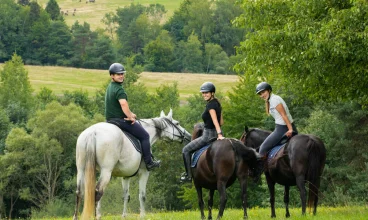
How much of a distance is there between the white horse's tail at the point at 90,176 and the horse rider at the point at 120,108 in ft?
4.11

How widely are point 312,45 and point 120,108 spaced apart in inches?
253

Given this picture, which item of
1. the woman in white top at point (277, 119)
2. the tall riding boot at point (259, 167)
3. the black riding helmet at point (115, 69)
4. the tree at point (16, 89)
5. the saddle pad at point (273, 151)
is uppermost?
the black riding helmet at point (115, 69)

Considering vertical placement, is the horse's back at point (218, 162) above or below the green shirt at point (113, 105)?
below

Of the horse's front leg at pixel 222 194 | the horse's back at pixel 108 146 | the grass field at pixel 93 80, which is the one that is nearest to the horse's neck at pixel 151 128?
the horse's back at pixel 108 146

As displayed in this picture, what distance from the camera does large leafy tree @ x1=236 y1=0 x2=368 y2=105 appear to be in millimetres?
21109

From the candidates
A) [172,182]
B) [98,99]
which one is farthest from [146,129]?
[98,99]

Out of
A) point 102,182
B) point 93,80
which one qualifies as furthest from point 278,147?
point 93,80

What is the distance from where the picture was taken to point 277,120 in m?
18.6

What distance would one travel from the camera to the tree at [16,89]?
115 metres

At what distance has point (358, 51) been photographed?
2120 cm

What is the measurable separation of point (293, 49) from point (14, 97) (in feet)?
344

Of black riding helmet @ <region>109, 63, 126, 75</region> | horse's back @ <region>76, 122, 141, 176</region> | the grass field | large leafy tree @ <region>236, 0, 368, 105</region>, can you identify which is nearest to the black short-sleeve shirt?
horse's back @ <region>76, 122, 141, 176</region>

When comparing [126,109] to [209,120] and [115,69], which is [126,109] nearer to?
[115,69]

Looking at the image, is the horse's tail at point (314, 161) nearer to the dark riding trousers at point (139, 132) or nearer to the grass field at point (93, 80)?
the dark riding trousers at point (139, 132)
